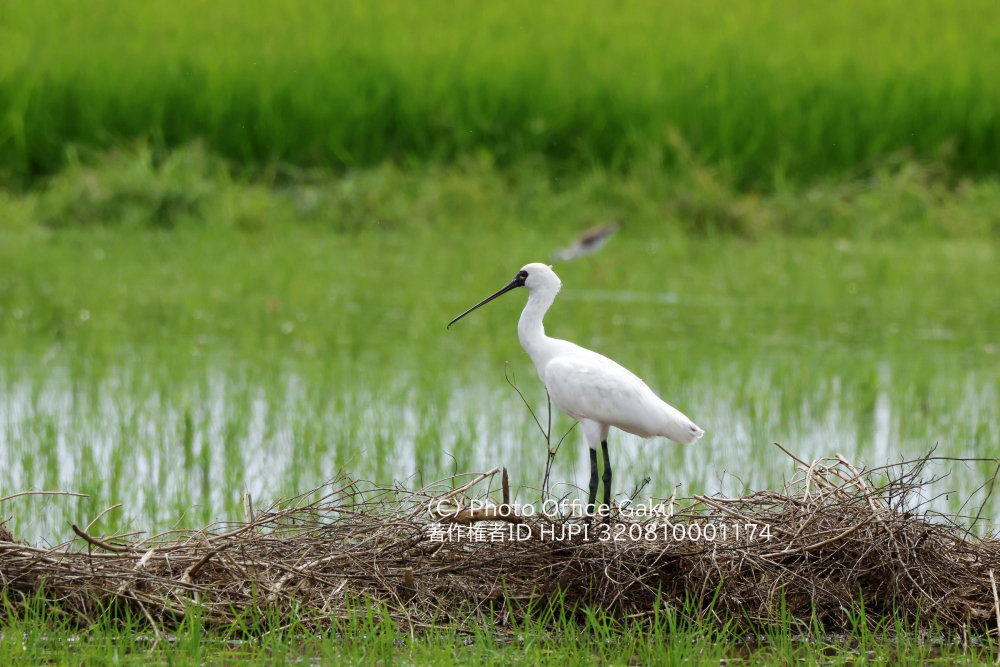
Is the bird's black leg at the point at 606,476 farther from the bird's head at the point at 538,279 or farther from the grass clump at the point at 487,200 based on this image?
the grass clump at the point at 487,200

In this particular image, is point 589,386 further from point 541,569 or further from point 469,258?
point 469,258

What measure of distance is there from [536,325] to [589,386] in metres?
0.34

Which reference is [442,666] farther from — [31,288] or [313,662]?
[31,288]

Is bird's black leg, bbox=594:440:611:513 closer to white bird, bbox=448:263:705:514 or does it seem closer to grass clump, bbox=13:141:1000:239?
white bird, bbox=448:263:705:514

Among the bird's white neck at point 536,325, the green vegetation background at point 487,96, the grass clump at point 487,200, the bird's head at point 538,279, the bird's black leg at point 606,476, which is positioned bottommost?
the bird's black leg at point 606,476

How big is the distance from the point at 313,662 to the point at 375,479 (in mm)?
2279

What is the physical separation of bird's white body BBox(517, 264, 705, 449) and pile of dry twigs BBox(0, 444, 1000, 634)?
0.34 metres

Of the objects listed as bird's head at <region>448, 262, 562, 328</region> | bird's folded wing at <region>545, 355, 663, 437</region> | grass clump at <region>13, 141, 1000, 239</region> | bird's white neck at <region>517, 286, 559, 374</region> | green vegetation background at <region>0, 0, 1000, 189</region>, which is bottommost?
bird's folded wing at <region>545, 355, 663, 437</region>

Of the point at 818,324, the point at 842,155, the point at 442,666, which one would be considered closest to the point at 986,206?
the point at 842,155

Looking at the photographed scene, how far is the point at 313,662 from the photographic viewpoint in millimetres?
4227

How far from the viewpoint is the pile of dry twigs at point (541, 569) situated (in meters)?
4.56

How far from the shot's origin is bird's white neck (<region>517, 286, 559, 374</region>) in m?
5.10

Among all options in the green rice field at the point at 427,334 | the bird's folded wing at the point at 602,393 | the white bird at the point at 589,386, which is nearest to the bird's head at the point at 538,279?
the white bird at the point at 589,386

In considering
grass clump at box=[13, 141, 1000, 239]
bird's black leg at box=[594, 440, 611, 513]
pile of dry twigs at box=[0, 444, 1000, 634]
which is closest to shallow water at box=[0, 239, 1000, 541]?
pile of dry twigs at box=[0, 444, 1000, 634]
